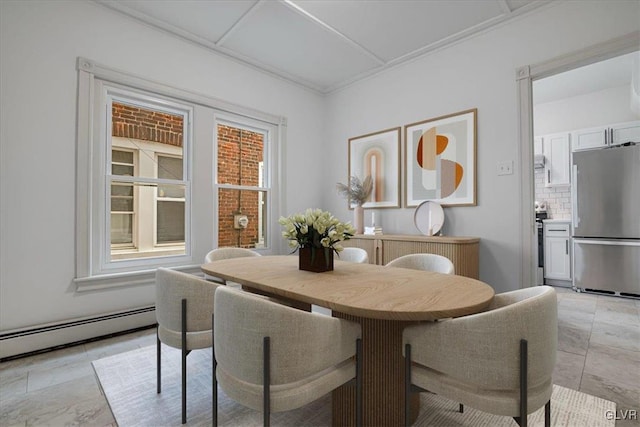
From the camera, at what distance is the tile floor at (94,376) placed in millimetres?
1630

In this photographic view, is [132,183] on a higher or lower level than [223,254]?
higher

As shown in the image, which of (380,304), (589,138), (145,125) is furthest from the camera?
(589,138)

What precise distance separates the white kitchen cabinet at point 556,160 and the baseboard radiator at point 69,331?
588 cm

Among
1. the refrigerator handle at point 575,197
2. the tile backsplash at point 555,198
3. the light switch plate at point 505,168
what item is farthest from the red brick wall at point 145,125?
the tile backsplash at point 555,198

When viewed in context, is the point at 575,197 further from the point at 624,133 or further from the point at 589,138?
the point at 624,133

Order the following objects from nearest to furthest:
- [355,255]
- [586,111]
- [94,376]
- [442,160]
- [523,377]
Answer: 1. [523,377]
2. [94,376]
3. [355,255]
4. [442,160]
5. [586,111]

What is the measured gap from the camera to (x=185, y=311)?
153 centimetres

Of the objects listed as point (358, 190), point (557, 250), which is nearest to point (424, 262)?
point (358, 190)

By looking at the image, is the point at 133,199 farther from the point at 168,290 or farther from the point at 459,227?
the point at 459,227

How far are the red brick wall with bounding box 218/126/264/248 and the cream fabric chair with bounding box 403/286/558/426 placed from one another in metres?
2.93

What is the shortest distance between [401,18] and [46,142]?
10.5ft

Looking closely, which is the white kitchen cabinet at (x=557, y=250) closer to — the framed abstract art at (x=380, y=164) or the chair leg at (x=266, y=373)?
the framed abstract art at (x=380, y=164)

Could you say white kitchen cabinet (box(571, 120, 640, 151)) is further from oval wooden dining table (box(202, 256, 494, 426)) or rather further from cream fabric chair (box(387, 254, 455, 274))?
oval wooden dining table (box(202, 256, 494, 426))

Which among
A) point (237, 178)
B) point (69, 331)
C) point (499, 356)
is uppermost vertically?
point (237, 178)
